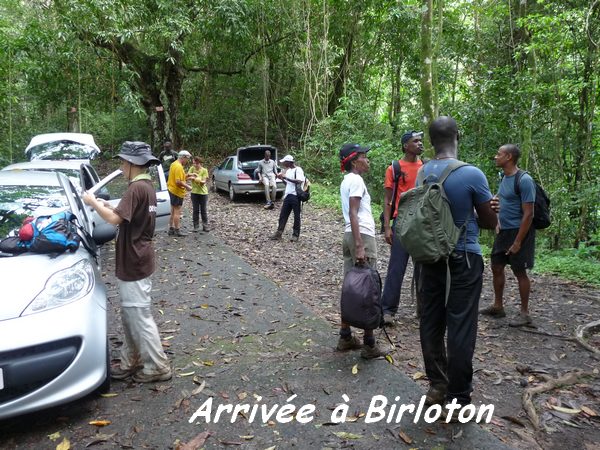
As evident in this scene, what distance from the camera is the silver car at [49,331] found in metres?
3.03

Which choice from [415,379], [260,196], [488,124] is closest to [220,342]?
[415,379]

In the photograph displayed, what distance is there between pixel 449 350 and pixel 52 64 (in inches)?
743

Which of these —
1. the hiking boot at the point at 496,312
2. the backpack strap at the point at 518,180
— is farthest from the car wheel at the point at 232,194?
the backpack strap at the point at 518,180

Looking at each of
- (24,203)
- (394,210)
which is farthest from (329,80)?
(24,203)

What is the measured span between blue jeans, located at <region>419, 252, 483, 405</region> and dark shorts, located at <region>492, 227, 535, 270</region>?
7.13 ft

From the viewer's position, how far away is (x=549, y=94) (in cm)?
1073

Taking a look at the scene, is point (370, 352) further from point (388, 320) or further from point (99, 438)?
point (99, 438)

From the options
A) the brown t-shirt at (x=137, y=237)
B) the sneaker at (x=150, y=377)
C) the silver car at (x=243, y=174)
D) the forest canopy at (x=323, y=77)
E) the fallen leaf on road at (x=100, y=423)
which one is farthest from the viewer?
the silver car at (x=243, y=174)

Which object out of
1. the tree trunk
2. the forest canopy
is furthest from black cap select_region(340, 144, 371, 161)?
the forest canopy

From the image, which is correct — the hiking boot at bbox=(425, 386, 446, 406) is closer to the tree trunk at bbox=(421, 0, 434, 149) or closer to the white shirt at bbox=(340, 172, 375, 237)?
the white shirt at bbox=(340, 172, 375, 237)

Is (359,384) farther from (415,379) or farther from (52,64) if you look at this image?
(52,64)

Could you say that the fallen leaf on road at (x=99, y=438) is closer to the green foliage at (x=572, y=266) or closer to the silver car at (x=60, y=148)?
the green foliage at (x=572, y=266)

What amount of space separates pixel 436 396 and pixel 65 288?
2782 millimetres

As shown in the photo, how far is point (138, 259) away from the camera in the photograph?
12.4ft
